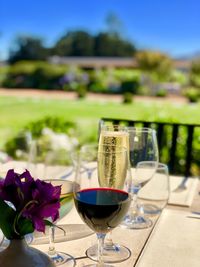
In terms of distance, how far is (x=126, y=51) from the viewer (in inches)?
1671

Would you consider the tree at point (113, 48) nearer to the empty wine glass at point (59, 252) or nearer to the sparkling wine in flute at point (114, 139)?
the sparkling wine in flute at point (114, 139)

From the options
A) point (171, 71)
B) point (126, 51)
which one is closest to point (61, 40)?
point (126, 51)

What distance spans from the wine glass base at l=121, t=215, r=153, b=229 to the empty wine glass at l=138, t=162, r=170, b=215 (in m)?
0.05

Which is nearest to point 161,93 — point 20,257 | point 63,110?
point 63,110

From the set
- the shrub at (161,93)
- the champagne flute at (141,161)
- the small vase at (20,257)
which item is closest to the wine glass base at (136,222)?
the champagne flute at (141,161)

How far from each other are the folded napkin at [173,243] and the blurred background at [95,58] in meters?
12.5

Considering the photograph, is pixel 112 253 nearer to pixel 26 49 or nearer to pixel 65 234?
pixel 65 234

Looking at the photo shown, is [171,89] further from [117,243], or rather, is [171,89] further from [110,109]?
[117,243]

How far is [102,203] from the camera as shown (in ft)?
2.20

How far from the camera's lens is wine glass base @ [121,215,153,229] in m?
0.93

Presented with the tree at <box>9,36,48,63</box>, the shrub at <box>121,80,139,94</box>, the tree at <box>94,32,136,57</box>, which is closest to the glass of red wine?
the shrub at <box>121,80,139,94</box>

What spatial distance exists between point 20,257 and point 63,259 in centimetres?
17

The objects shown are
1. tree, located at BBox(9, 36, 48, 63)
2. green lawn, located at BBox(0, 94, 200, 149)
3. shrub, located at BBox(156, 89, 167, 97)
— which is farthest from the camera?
tree, located at BBox(9, 36, 48, 63)

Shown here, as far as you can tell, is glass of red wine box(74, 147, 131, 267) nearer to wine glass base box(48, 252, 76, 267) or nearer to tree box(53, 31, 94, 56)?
wine glass base box(48, 252, 76, 267)
